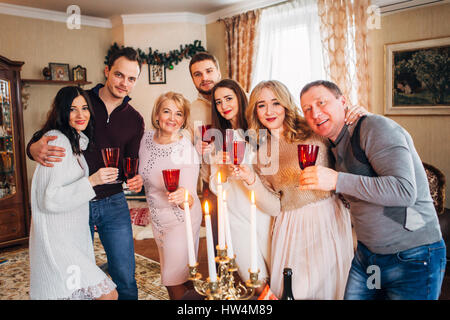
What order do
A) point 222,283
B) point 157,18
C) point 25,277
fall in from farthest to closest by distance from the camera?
1. point 157,18
2. point 25,277
3. point 222,283

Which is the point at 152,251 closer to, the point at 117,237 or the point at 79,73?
the point at 117,237

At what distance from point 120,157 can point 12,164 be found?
8.59ft

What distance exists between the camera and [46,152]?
1530 millimetres

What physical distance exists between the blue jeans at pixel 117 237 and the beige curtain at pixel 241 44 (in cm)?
340

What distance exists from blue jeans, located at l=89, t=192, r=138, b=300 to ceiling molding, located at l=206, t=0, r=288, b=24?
150 inches

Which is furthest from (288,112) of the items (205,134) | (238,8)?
(238,8)

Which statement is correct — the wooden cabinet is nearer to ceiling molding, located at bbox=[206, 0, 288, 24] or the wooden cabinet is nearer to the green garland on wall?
the green garland on wall

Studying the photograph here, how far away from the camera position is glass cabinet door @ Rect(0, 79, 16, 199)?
3.83 meters

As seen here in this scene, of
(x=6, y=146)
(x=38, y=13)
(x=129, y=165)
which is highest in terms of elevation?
(x=38, y=13)

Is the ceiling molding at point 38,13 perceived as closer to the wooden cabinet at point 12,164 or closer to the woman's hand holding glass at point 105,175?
the wooden cabinet at point 12,164

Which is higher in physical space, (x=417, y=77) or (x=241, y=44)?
(x=241, y=44)

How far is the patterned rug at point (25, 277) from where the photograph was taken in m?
2.79
